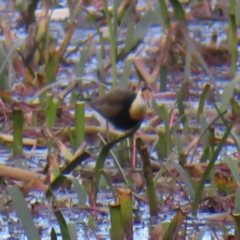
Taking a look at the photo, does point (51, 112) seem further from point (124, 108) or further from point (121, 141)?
point (121, 141)

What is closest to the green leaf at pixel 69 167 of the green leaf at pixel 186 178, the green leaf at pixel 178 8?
the green leaf at pixel 186 178

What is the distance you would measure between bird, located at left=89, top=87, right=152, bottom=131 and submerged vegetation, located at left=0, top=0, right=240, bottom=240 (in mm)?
69

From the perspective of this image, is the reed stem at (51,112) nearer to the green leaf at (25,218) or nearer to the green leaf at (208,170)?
the green leaf at (208,170)

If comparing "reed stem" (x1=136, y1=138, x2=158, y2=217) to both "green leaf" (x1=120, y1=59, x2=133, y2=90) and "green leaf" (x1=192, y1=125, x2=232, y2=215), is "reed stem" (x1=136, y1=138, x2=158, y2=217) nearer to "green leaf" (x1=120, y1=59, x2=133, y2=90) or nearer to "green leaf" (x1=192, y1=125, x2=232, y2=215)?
"green leaf" (x1=192, y1=125, x2=232, y2=215)

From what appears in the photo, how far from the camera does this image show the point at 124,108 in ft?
11.9

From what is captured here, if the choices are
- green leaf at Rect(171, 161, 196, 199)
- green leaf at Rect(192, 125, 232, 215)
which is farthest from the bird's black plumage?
green leaf at Rect(192, 125, 232, 215)

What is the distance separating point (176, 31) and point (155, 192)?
71.1 inches

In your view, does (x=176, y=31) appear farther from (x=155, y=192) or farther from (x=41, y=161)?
(x=155, y=192)

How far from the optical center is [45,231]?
2.86m

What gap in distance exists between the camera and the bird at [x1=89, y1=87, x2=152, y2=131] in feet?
11.8

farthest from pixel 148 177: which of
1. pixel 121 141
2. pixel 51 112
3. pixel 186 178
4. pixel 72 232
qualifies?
pixel 51 112

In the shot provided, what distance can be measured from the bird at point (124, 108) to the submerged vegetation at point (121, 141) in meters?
0.07

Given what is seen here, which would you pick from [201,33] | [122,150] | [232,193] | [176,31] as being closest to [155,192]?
[232,193]

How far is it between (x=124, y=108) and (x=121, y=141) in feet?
0.65
